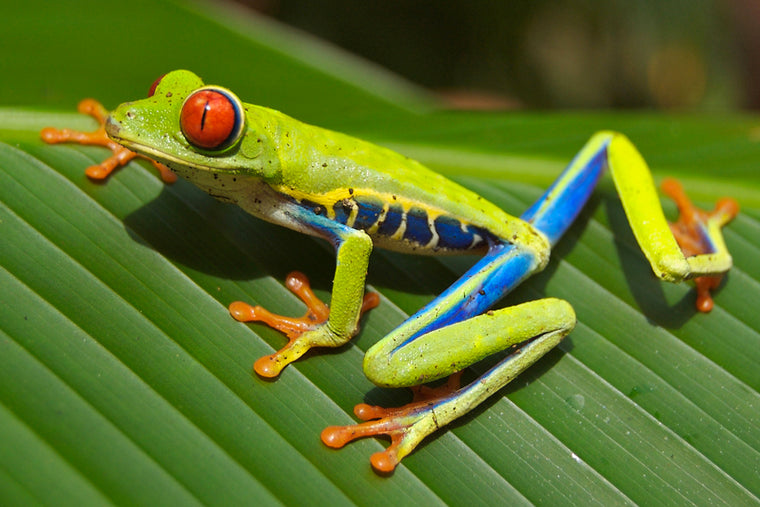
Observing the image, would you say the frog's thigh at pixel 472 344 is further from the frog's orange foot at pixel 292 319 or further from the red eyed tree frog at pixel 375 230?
the frog's orange foot at pixel 292 319

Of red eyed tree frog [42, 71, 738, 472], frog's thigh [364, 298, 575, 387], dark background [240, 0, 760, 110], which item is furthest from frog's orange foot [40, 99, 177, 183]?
dark background [240, 0, 760, 110]

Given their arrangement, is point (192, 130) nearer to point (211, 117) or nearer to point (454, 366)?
point (211, 117)

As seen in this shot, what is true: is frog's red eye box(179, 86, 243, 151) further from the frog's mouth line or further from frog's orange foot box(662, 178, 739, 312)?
frog's orange foot box(662, 178, 739, 312)

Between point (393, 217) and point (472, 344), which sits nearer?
point (472, 344)

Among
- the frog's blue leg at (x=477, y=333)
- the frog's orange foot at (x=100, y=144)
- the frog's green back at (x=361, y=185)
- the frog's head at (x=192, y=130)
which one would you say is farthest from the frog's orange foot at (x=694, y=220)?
the frog's orange foot at (x=100, y=144)

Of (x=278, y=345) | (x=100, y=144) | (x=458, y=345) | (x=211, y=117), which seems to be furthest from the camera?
(x=100, y=144)

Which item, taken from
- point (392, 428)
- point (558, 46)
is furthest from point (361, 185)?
point (558, 46)

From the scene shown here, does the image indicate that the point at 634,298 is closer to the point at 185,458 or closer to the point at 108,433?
the point at 185,458

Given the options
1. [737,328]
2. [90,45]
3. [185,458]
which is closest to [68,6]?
[90,45]
